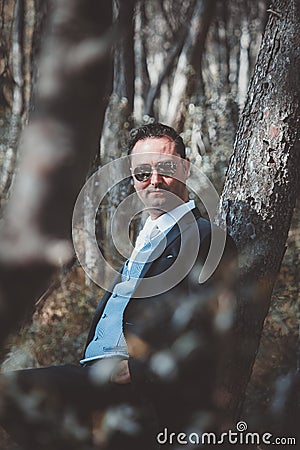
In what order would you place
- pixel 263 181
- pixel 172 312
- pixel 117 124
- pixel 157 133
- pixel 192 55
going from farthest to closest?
1. pixel 192 55
2. pixel 117 124
3. pixel 263 181
4. pixel 157 133
5. pixel 172 312

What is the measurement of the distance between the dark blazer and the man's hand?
2 centimetres

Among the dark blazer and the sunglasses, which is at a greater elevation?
the sunglasses

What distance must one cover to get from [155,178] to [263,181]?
406mm

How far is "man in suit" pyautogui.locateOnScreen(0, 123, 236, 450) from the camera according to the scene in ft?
5.48

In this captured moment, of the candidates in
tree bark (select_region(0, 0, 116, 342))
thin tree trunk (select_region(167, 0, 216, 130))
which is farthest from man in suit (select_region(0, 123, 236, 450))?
thin tree trunk (select_region(167, 0, 216, 130))

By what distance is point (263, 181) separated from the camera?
2.07 meters

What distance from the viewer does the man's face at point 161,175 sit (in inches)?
72.3

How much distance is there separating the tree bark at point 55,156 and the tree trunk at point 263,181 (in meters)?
1.40

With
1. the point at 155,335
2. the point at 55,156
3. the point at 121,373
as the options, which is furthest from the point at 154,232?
the point at 55,156

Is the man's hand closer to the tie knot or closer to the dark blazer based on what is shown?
the dark blazer

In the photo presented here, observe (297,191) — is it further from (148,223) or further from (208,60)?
(208,60)

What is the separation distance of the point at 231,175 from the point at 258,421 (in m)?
1.11

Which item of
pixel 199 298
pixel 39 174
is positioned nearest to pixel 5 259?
pixel 39 174

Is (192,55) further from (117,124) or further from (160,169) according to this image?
(160,169)
